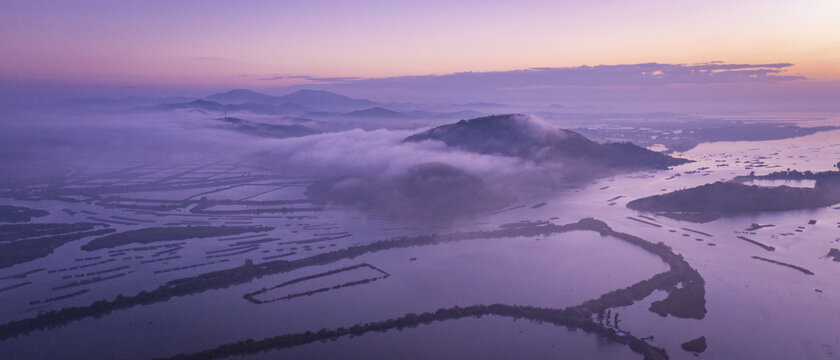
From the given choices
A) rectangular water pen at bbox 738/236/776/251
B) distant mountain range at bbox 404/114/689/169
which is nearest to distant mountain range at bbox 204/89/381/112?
distant mountain range at bbox 404/114/689/169

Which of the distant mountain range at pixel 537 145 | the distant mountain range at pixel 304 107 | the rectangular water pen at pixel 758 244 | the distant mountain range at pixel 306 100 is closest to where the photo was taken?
the rectangular water pen at pixel 758 244

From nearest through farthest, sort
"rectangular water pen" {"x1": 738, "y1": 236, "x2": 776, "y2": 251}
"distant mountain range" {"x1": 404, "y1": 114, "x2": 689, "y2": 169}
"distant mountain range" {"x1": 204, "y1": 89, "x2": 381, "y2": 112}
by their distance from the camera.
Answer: "rectangular water pen" {"x1": 738, "y1": 236, "x2": 776, "y2": 251}
"distant mountain range" {"x1": 404, "y1": 114, "x2": 689, "y2": 169}
"distant mountain range" {"x1": 204, "y1": 89, "x2": 381, "y2": 112}

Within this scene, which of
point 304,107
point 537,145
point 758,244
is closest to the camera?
point 758,244

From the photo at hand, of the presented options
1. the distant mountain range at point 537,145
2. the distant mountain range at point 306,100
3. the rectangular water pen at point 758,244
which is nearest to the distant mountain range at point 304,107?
the distant mountain range at point 306,100

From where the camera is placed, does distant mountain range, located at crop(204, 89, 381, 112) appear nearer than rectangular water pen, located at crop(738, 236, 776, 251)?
No

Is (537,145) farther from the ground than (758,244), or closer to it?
farther from the ground

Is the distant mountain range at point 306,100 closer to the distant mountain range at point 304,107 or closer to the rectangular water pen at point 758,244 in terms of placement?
the distant mountain range at point 304,107

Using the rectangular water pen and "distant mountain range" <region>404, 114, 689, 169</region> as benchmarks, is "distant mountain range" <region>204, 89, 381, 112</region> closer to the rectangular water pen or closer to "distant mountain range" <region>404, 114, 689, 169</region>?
"distant mountain range" <region>404, 114, 689, 169</region>

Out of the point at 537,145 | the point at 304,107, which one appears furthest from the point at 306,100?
the point at 537,145

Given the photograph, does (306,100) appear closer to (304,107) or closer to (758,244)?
(304,107)

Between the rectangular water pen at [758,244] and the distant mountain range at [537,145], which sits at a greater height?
the distant mountain range at [537,145]
